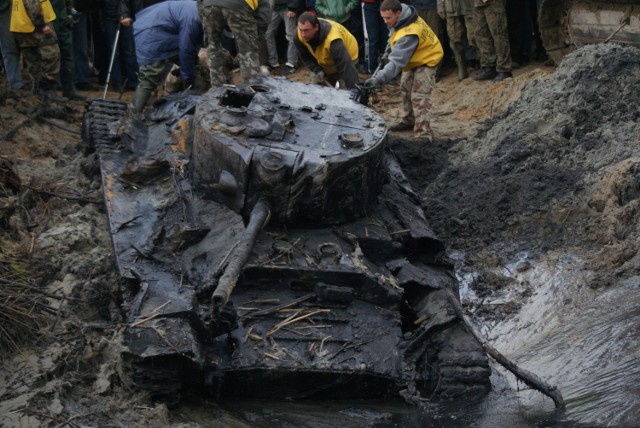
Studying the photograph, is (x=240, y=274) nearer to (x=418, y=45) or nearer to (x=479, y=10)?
(x=418, y=45)

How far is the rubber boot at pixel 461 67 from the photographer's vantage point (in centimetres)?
1706

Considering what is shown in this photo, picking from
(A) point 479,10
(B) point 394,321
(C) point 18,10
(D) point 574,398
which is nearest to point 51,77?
(C) point 18,10

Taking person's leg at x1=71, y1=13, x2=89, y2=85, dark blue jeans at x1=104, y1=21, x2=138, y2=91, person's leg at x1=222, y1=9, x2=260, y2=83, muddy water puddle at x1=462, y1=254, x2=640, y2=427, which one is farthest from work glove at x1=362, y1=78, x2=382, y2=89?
person's leg at x1=71, y1=13, x2=89, y2=85

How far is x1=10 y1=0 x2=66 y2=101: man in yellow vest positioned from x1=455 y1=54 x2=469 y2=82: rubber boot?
5.98 metres

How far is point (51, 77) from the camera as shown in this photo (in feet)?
52.0

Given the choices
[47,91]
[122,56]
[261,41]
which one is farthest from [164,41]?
[122,56]

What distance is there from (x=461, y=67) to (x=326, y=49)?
3643mm

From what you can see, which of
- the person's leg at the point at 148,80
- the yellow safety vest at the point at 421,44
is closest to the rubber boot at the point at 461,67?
the yellow safety vest at the point at 421,44

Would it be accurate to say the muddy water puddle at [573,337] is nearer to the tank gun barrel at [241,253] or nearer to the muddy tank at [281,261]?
the muddy tank at [281,261]

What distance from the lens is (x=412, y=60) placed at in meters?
14.4

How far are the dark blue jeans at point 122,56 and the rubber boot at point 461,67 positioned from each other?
5158 mm

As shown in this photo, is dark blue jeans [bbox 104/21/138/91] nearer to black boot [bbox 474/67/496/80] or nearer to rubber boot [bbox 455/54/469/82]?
rubber boot [bbox 455/54/469/82]

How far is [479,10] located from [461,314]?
7849 millimetres

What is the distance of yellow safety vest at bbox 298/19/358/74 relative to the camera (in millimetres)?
14078
